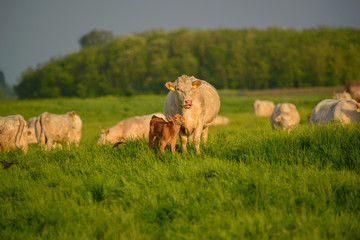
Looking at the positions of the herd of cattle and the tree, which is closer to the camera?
the herd of cattle

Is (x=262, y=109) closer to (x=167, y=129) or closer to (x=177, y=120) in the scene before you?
(x=177, y=120)

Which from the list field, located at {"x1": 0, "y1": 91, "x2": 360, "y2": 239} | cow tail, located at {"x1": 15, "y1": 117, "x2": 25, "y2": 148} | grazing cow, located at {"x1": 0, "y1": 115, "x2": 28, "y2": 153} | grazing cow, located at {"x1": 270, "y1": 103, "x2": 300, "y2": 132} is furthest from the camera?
grazing cow, located at {"x1": 270, "y1": 103, "x2": 300, "y2": 132}

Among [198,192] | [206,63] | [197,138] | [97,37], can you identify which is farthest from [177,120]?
[97,37]

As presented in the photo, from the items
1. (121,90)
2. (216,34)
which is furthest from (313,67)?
(121,90)

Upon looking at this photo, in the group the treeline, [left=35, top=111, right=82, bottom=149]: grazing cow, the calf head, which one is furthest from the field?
the treeline

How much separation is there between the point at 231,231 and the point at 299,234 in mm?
849

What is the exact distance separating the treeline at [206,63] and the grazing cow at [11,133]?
212 ft

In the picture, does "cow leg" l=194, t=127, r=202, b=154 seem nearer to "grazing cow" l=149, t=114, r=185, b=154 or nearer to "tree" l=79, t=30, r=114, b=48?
"grazing cow" l=149, t=114, r=185, b=154

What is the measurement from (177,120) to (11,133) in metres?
5.65

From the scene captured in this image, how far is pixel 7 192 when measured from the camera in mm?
5785

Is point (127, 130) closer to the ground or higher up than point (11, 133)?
closer to the ground

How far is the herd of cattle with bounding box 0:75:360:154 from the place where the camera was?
656cm

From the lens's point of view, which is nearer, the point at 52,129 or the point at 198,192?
the point at 198,192

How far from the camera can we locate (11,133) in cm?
921
